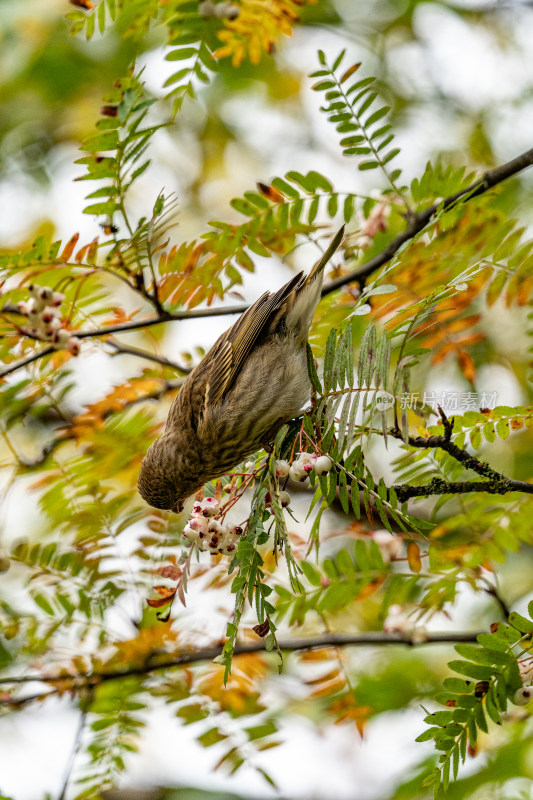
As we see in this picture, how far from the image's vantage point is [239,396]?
280 centimetres

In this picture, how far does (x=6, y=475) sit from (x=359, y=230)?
73.5 inches

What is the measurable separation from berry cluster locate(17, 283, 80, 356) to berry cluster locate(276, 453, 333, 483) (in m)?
0.65

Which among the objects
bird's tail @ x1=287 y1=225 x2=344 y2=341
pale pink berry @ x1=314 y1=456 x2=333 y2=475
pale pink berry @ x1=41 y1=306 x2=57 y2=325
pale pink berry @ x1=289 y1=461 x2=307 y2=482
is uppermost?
bird's tail @ x1=287 y1=225 x2=344 y2=341

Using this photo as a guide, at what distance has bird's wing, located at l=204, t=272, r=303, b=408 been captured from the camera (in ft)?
9.02

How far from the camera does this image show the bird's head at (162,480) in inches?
116

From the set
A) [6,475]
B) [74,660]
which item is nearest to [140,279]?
[74,660]

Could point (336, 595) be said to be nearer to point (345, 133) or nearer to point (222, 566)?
point (222, 566)

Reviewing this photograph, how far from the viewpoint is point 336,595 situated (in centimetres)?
271

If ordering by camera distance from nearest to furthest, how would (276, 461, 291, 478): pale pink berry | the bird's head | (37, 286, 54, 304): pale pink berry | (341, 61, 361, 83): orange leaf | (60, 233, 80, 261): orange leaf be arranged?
(276, 461, 291, 478): pale pink berry
(37, 286, 54, 304): pale pink berry
(60, 233, 80, 261): orange leaf
(341, 61, 361, 83): orange leaf
the bird's head

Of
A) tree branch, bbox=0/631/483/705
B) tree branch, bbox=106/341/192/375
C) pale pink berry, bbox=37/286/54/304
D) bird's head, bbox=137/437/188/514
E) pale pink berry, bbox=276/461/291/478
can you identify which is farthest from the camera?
A: tree branch, bbox=106/341/192/375

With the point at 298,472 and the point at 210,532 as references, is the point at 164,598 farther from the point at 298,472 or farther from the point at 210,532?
the point at 298,472

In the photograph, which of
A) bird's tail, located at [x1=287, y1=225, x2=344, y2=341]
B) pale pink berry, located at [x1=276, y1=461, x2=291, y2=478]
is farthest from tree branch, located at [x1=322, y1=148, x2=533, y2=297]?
pale pink berry, located at [x1=276, y1=461, x2=291, y2=478]

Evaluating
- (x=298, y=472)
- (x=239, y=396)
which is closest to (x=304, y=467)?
(x=298, y=472)

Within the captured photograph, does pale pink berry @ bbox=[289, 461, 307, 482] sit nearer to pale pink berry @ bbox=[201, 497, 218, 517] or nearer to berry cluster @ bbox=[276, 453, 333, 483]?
berry cluster @ bbox=[276, 453, 333, 483]
